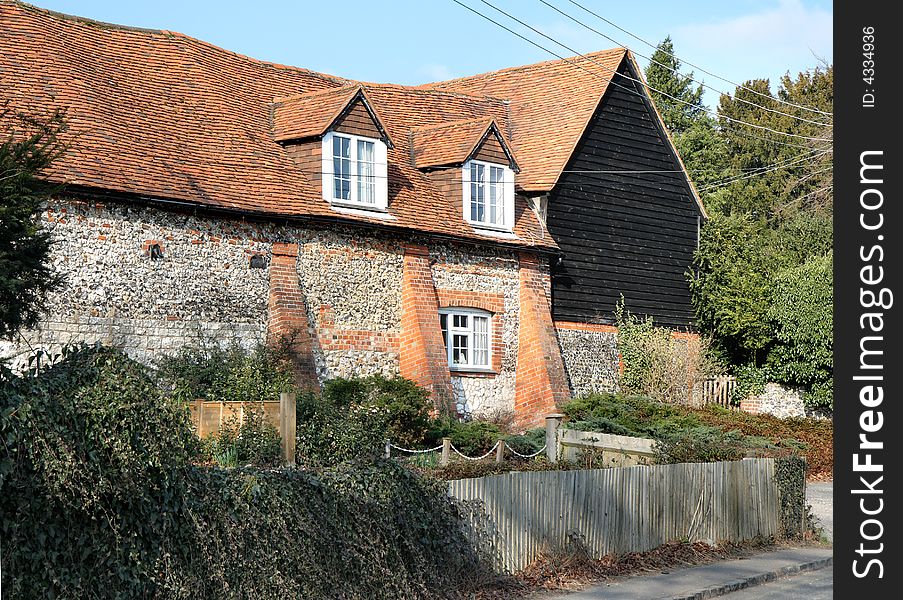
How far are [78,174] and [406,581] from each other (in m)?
12.0

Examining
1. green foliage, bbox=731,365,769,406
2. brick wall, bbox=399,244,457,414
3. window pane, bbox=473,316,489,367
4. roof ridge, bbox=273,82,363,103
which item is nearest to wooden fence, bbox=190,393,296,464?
brick wall, bbox=399,244,457,414

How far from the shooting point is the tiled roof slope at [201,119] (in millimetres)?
21219

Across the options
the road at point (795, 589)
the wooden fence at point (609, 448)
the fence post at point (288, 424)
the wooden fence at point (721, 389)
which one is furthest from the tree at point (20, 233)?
the wooden fence at point (721, 389)

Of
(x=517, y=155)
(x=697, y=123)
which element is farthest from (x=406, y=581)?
(x=697, y=123)

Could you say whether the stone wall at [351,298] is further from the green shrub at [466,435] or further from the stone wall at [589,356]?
the stone wall at [589,356]

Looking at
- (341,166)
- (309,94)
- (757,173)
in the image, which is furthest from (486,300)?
(757,173)

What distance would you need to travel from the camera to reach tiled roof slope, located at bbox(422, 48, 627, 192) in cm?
2897

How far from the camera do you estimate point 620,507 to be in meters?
14.0

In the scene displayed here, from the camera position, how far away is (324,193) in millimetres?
23703

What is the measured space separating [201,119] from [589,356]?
11371 millimetres

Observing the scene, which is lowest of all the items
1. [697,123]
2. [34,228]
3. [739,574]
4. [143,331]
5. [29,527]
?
[739,574]

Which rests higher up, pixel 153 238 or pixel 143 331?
pixel 153 238
